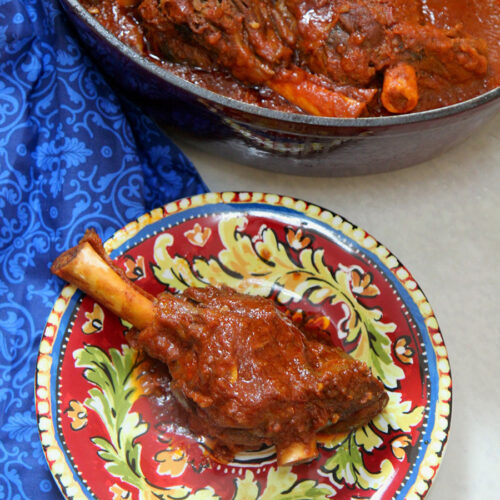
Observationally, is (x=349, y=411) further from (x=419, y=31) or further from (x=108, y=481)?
(x=419, y=31)

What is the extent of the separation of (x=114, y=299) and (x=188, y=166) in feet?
1.37

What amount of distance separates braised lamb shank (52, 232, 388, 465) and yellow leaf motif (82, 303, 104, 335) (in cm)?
5

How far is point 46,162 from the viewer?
1526mm

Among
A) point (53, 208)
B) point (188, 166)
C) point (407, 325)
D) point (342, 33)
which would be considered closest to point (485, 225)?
point (407, 325)

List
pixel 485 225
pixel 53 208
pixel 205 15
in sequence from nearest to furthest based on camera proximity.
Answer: pixel 205 15, pixel 53 208, pixel 485 225

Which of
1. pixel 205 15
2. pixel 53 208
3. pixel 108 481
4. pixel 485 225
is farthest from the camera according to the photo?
pixel 485 225

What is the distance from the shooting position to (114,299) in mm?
1300

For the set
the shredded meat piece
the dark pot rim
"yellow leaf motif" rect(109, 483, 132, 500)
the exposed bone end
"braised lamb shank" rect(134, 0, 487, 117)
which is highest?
"braised lamb shank" rect(134, 0, 487, 117)

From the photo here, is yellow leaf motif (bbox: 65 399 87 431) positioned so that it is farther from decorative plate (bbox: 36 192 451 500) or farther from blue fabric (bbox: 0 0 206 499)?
blue fabric (bbox: 0 0 206 499)

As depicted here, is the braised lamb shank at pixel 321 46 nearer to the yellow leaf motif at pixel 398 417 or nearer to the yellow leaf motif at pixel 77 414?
the yellow leaf motif at pixel 398 417

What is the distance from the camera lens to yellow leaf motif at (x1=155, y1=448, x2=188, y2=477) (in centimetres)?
131

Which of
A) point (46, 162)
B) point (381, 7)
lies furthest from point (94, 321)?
point (381, 7)

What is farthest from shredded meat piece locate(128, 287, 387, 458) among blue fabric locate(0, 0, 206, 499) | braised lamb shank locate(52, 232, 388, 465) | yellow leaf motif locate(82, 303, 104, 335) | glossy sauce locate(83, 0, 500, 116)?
glossy sauce locate(83, 0, 500, 116)

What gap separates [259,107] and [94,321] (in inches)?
20.0
